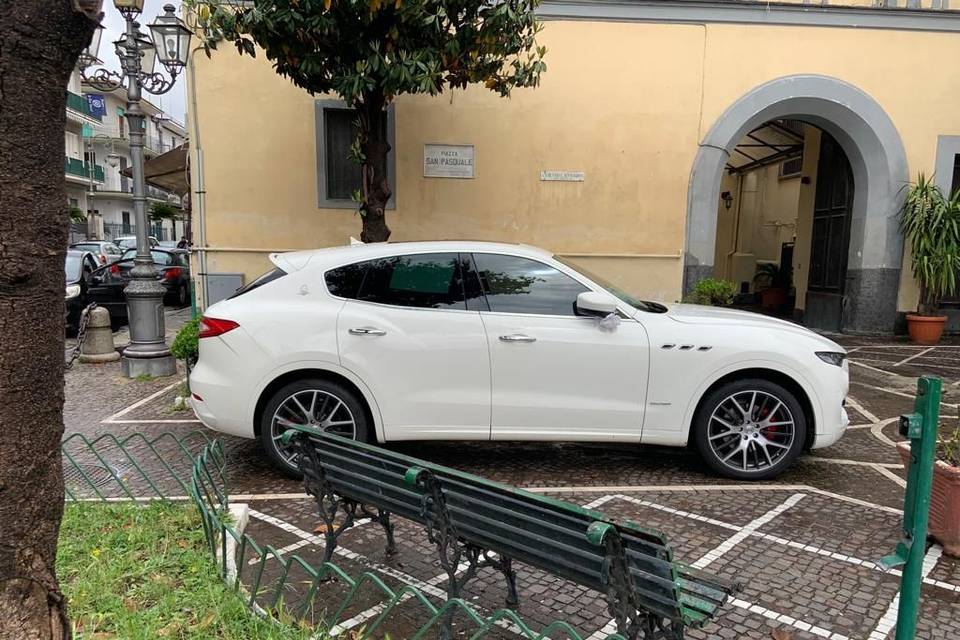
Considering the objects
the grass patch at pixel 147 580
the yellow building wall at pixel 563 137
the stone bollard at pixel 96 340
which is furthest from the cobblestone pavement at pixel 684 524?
the yellow building wall at pixel 563 137

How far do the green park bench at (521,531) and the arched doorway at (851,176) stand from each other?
8.10 meters

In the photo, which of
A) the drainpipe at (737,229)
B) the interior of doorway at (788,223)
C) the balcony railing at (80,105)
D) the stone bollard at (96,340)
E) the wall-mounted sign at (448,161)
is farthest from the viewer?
the balcony railing at (80,105)

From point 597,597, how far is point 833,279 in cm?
1045

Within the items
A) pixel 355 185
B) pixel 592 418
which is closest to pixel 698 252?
pixel 355 185

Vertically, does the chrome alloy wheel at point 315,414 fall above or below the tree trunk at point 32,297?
below

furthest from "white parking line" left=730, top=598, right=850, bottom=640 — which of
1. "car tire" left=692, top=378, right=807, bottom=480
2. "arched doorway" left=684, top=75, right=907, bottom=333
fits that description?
"arched doorway" left=684, top=75, right=907, bottom=333

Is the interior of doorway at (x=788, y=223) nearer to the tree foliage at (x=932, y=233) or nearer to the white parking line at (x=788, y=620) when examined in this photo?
the tree foliage at (x=932, y=233)

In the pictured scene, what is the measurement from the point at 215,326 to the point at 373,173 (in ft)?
12.5

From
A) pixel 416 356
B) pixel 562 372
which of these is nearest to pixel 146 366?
pixel 416 356

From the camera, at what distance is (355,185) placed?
995cm

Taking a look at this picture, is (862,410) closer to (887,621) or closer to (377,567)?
(887,621)

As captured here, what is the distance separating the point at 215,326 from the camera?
4508 millimetres

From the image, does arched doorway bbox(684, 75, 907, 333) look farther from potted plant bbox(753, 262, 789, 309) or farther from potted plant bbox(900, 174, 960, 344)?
potted plant bbox(753, 262, 789, 309)

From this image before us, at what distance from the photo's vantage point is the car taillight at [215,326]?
4.47 metres
